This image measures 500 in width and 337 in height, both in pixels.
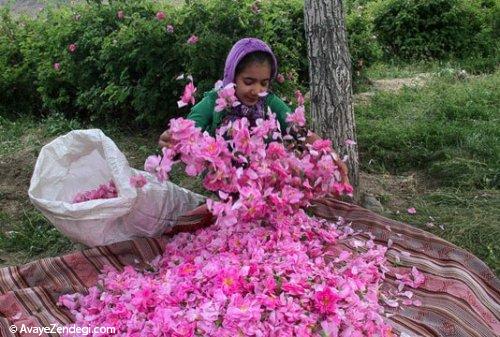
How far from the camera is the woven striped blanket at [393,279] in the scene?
2.54 meters

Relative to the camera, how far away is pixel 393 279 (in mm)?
2816

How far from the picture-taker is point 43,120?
613cm

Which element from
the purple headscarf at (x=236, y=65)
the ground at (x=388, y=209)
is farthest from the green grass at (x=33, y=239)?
the purple headscarf at (x=236, y=65)

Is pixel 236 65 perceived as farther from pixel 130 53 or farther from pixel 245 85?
pixel 130 53

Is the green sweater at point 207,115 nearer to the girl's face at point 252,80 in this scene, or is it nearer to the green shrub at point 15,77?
the girl's face at point 252,80

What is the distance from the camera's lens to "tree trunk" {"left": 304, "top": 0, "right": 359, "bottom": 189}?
139 inches

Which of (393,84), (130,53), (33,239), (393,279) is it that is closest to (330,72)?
(393,279)

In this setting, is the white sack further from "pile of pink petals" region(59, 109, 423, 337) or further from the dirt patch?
the dirt patch

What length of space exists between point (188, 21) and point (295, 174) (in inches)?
94.0

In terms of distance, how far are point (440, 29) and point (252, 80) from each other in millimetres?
7422

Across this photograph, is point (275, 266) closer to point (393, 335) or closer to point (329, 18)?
point (393, 335)

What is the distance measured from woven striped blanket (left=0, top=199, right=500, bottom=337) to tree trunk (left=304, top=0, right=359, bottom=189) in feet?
2.07

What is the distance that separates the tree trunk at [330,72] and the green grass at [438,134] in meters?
1.09

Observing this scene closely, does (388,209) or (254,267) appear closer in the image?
(254,267)
